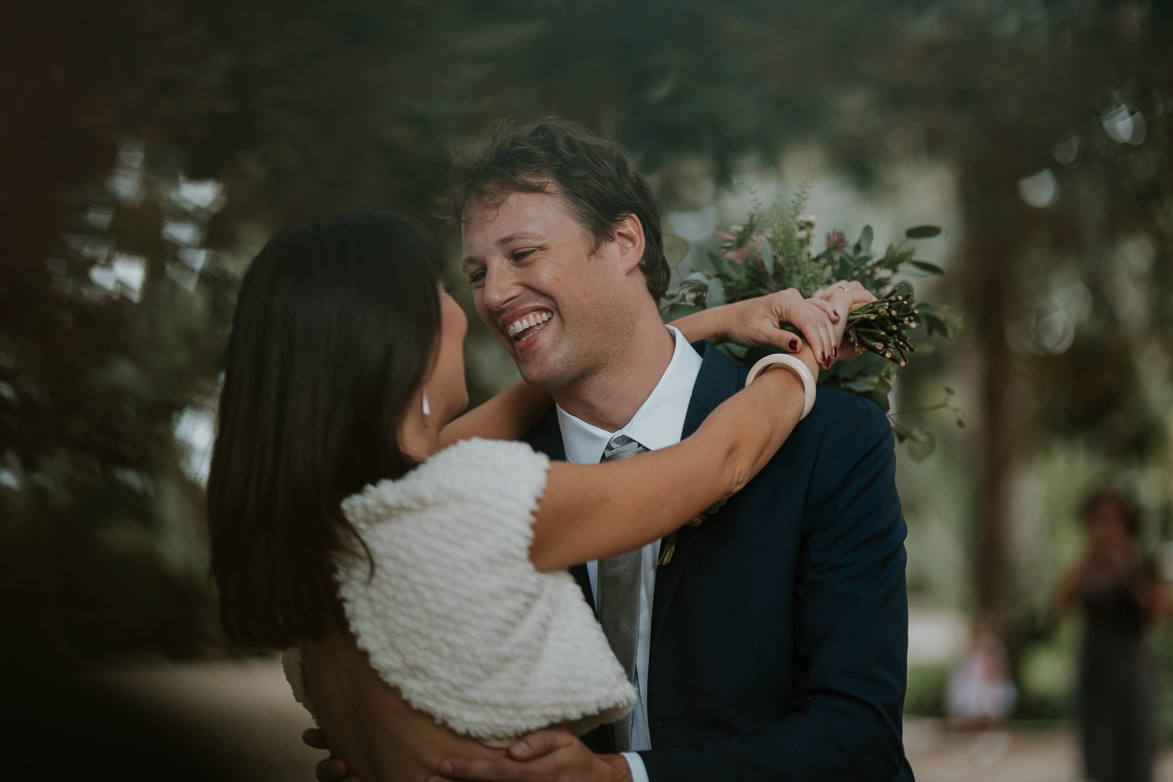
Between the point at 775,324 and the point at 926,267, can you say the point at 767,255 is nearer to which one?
the point at 775,324

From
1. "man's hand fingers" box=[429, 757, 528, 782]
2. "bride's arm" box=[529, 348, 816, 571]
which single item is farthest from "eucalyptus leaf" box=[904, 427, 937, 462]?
"man's hand fingers" box=[429, 757, 528, 782]

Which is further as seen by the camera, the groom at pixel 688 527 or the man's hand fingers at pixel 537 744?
the groom at pixel 688 527

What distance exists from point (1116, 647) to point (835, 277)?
6176 millimetres

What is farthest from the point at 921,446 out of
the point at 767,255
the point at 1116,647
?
the point at 1116,647

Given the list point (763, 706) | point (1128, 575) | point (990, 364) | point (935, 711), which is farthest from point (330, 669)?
point (935, 711)

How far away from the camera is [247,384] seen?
162cm

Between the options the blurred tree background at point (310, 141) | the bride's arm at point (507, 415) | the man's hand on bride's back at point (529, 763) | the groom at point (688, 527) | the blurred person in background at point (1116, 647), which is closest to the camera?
the man's hand on bride's back at point (529, 763)

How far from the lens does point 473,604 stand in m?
1.51

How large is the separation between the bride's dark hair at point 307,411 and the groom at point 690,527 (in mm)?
426

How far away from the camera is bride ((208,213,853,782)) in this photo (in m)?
1.54

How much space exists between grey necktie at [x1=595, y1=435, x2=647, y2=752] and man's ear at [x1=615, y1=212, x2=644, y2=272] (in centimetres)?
80

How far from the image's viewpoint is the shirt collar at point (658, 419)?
2.34 meters

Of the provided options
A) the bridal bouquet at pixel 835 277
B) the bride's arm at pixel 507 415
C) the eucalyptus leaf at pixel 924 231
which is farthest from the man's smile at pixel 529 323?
the eucalyptus leaf at pixel 924 231

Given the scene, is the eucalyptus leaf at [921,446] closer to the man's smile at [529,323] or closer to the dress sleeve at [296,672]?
the man's smile at [529,323]
